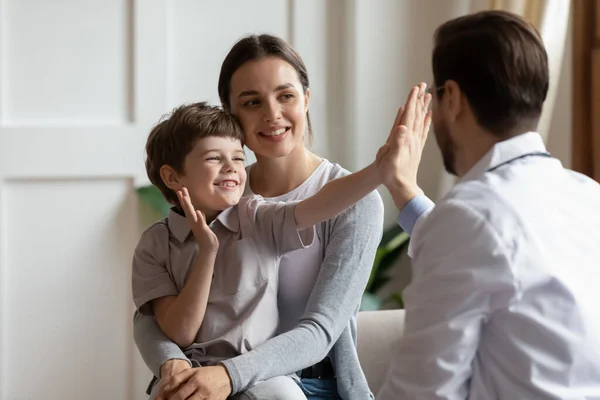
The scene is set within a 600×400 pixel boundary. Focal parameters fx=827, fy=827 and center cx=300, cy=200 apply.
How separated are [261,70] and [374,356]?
73cm

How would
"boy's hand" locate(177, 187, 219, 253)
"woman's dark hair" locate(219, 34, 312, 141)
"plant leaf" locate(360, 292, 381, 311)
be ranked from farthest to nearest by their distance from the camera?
"plant leaf" locate(360, 292, 381, 311) → "woman's dark hair" locate(219, 34, 312, 141) → "boy's hand" locate(177, 187, 219, 253)

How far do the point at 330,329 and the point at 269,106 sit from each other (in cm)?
49

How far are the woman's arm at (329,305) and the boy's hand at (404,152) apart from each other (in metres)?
0.21

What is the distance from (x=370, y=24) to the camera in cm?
306

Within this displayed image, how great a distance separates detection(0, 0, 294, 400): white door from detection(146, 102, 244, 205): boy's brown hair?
4.04 ft

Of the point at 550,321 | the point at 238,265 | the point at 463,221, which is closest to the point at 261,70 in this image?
the point at 238,265

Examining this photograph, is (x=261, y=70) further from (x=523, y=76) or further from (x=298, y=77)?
(x=523, y=76)

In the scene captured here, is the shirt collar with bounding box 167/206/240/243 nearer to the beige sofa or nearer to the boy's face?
the boy's face

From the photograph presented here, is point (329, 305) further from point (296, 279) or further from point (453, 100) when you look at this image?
point (453, 100)

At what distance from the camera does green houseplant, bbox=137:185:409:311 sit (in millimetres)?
2898

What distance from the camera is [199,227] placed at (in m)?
1.59

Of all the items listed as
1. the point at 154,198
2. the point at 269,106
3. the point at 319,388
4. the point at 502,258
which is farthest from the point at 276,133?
the point at 154,198

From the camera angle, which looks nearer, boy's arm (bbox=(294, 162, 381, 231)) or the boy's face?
boy's arm (bbox=(294, 162, 381, 231))

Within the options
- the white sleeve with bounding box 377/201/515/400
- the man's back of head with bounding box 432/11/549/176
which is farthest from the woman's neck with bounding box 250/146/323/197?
the white sleeve with bounding box 377/201/515/400
